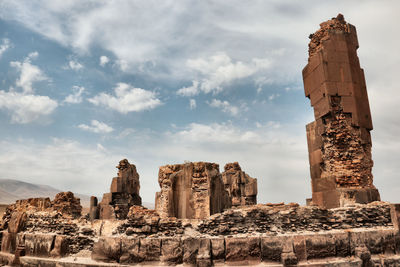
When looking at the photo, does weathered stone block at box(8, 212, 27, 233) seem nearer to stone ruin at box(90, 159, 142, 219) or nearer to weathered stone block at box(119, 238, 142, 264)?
weathered stone block at box(119, 238, 142, 264)

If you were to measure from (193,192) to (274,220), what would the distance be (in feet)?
6.66

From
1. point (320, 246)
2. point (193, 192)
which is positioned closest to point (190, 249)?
point (193, 192)

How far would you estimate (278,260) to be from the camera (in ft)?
18.7

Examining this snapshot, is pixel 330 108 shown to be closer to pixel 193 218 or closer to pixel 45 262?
pixel 193 218

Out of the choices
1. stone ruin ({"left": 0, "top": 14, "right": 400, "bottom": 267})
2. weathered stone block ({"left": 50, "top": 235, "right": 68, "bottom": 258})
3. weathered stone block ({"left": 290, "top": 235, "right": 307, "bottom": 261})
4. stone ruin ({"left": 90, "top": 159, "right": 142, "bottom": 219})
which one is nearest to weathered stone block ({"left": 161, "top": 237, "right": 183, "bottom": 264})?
stone ruin ({"left": 0, "top": 14, "right": 400, "bottom": 267})

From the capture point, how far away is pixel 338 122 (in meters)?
8.52

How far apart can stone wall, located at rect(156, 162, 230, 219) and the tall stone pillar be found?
3438 mm

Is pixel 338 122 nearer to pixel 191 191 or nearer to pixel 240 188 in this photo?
pixel 191 191

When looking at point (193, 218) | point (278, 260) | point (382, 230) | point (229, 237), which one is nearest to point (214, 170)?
point (193, 218)

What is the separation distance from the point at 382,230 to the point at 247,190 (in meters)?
9.27

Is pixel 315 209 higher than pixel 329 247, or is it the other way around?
pixel 315 209

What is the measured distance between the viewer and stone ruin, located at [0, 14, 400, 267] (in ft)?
19.2

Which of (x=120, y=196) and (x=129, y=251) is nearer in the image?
(x=129, y=251)

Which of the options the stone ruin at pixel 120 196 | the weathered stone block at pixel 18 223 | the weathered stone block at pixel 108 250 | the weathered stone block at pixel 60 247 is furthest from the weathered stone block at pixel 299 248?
the stone ruin at pixel 120 196
